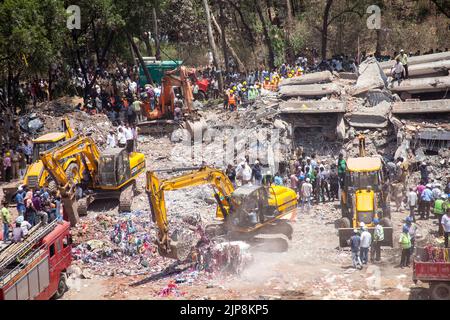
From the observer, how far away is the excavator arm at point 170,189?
20.5m

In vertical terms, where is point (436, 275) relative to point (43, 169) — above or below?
below

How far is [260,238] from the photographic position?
22062 millimetres

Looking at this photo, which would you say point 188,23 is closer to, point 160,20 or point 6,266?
point 160,20

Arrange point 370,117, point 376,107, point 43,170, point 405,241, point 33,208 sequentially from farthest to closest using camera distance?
point 376,107, point 370,117, point 43,170, point 33,208, point 405,241

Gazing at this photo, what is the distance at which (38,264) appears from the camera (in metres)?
18.6

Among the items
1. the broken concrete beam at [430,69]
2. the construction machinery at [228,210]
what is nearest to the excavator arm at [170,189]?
the construction machinery at [228,210]

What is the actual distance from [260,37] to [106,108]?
14.6 meters

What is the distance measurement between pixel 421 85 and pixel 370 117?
2.90m

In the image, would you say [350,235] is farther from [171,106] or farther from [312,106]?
[171,106]

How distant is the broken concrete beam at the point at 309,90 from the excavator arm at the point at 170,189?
11.0m

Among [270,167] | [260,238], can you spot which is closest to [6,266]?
[260,238]

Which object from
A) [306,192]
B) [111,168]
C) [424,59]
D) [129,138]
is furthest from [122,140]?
[424,59]

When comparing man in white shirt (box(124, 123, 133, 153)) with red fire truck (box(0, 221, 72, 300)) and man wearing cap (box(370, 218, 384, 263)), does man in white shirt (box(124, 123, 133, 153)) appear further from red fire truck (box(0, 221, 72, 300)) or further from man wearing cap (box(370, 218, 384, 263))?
man wearing cap (box(370, 218, 384, 263))

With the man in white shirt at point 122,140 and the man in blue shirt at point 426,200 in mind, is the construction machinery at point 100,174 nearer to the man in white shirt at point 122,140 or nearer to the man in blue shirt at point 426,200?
the man in white shirt at point 122,140
